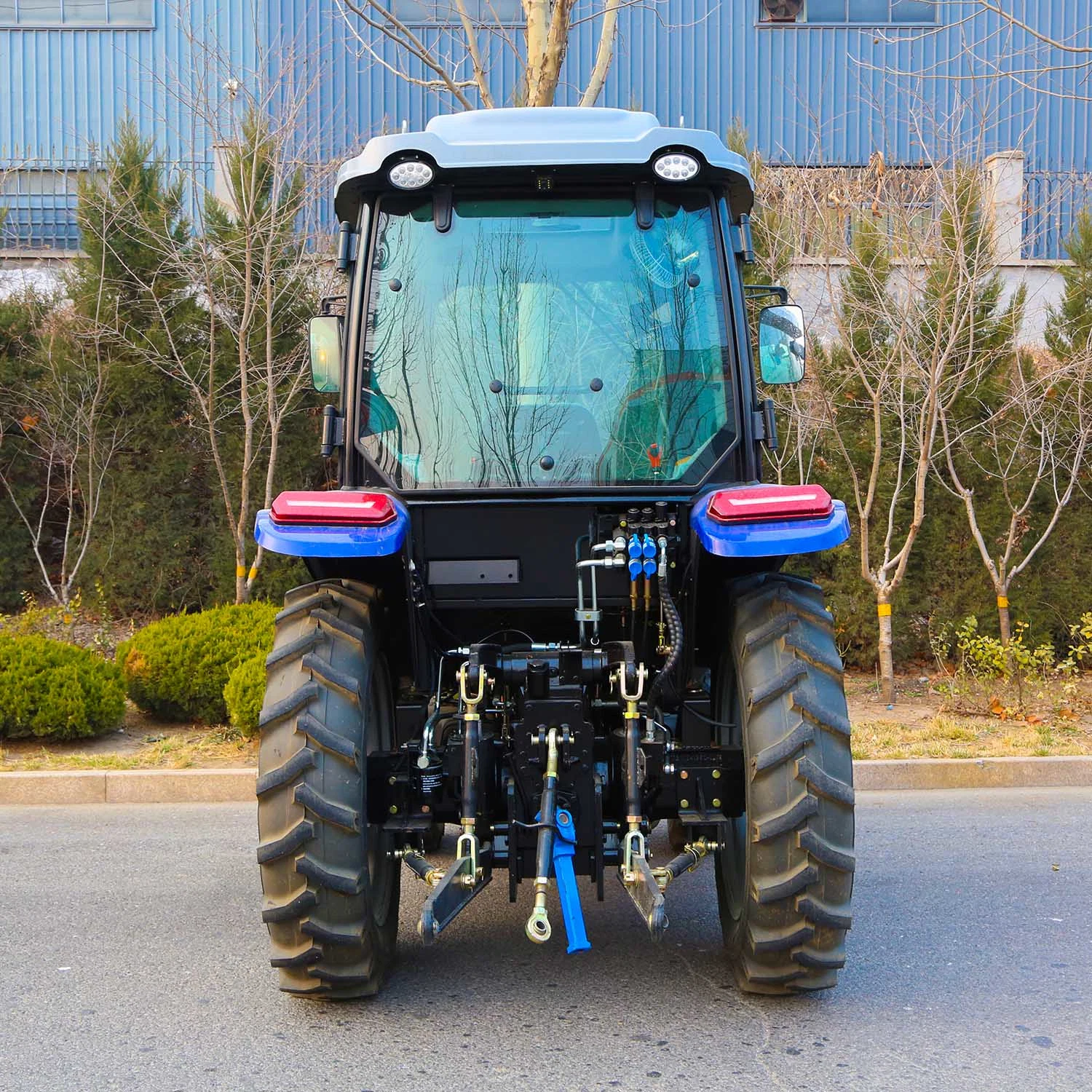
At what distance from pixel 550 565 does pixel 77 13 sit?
20612 mm

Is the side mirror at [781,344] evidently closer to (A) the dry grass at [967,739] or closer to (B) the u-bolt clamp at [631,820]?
(B) the u-bolt clamp at [631,820]

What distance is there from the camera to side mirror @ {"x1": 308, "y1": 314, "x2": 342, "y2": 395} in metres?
4.60

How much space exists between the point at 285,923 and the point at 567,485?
159 cm

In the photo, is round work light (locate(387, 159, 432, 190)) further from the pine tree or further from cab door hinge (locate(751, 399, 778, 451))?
the pine tree

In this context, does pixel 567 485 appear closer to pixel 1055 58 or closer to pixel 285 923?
pixel 285 923

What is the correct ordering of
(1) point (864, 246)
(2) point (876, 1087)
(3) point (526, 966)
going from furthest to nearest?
(1) point (864, 246), (3) point (526, 966), (2) point (876, 1087)

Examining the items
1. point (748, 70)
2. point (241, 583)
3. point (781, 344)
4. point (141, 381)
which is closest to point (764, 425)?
point (781, 344)

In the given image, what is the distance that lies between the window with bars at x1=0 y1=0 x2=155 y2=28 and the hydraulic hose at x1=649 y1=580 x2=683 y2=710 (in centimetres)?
2013

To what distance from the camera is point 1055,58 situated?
19.8 m

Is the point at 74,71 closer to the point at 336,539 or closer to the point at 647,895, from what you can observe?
the point at 336,539

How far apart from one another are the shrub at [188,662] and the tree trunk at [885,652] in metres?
4.52

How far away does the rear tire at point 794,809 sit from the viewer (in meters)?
3.62

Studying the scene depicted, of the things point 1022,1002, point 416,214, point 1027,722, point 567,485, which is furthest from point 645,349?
point 1027,722

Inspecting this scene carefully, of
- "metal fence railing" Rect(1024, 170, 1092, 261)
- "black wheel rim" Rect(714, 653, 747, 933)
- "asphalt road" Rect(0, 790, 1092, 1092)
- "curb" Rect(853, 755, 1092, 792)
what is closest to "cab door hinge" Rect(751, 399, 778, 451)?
"black wheel rim" Rect(714, 653, 747, 933)
